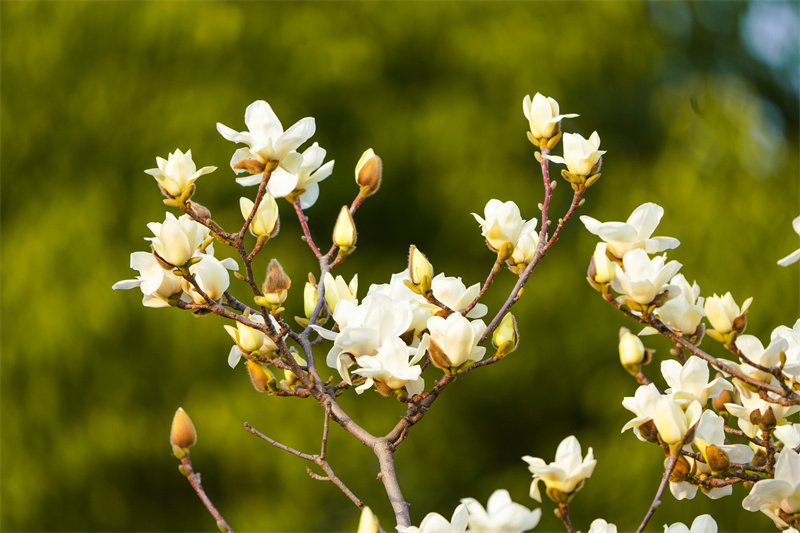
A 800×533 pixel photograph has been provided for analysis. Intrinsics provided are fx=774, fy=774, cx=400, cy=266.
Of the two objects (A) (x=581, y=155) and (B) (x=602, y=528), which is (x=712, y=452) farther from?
(A) (x=581, y=155)

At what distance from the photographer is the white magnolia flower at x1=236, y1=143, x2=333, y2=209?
2.23 feet

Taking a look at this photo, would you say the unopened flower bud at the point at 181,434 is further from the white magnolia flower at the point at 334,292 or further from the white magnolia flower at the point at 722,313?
the white magnolia flower at the point at 722,313

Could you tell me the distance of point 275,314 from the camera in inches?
26.8

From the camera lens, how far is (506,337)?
679 mm

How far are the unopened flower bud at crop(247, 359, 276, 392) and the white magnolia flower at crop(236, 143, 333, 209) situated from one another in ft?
0.50

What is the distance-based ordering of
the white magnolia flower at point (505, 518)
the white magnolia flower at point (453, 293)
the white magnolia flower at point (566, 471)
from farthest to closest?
the white magnolia flower at point (453, 293) < the white magnolia flower at point (566, 471) < the white magnolia flower at point (505, 518)

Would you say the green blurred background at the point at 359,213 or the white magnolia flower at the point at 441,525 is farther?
the green blurred background at the point at 359,213

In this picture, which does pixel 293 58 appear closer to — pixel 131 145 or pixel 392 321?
pixel 131 145

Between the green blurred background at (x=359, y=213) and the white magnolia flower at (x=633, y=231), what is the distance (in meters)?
2.12

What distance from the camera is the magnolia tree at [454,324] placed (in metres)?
0.62

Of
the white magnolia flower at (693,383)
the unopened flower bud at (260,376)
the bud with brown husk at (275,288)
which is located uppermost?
the bud with brown husk at (275,288)

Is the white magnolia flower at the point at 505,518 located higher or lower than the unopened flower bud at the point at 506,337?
higher

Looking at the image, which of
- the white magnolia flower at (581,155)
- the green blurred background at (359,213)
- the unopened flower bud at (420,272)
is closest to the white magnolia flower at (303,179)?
the unopened flower bud at (420,272)

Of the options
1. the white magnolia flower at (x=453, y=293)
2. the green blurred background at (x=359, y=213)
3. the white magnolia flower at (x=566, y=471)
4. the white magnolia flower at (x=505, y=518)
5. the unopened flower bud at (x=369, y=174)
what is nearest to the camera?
the white magnolia flower at (x=505, y=518)
